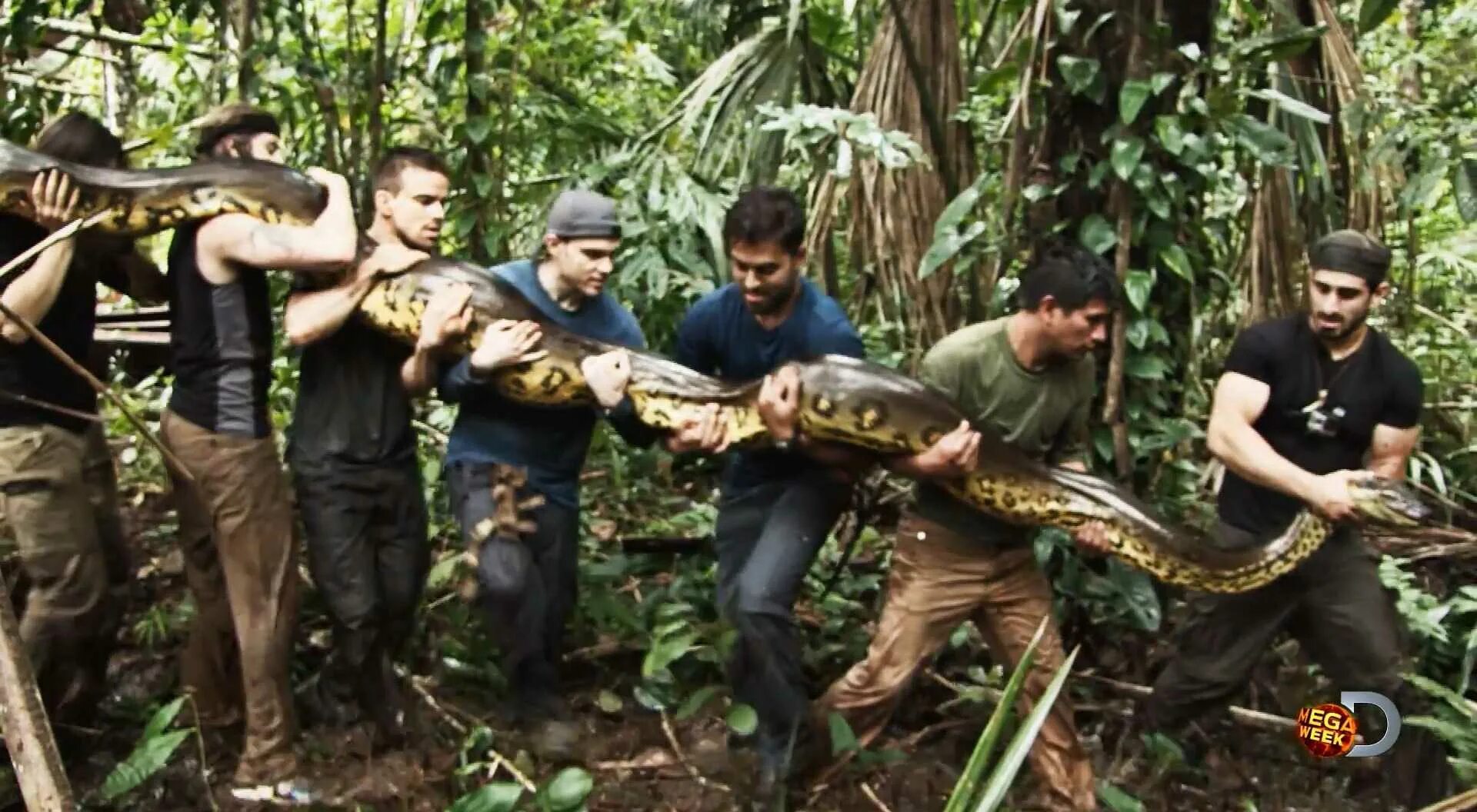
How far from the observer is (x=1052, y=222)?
15.3 ft

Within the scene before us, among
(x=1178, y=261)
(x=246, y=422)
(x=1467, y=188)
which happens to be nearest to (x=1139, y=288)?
(x=1178, y=261)

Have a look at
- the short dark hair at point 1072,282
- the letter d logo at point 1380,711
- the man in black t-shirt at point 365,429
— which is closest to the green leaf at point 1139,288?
the short dark hair at point 1072,282

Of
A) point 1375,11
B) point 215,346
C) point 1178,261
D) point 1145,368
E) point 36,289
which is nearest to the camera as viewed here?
point 1375,11

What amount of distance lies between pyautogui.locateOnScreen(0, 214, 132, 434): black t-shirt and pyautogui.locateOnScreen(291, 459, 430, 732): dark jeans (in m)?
0.75

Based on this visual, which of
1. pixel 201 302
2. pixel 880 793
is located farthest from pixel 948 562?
pixel 201 302

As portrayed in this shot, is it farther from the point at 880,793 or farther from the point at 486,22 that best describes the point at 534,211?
the point at 880,793

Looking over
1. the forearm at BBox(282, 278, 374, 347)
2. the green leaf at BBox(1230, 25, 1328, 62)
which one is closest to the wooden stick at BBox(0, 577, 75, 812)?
the forearm at BBox(282, 278, 374, 347)

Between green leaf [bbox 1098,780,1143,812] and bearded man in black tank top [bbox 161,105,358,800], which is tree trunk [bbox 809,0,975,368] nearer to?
green leaf [bbox 1098,780,1143,812]

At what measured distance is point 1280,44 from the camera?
169 inches

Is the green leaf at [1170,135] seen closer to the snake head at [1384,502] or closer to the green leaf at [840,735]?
the snake head at [1384,502]

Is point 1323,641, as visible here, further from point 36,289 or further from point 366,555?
point 36,289

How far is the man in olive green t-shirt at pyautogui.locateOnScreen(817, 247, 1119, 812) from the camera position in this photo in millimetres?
3939

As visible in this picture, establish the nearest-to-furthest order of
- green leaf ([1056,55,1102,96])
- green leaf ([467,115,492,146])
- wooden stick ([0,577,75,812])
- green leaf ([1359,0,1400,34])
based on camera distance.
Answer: wooden stick ([0,577,75,812]) < green leaf ([1359,0,1400,34]) < green leaf ([1056,55,1102,96]) < green leaf ([467,115,492,146])

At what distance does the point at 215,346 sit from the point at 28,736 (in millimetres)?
2201
